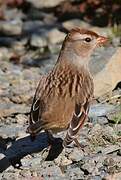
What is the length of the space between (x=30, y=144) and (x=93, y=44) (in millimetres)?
1434

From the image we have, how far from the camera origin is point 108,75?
10234 mm

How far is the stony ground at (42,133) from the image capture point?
8.02 meters

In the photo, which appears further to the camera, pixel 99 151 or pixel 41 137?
pixel 41 137

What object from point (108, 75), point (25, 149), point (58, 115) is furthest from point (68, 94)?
point (108, 75)

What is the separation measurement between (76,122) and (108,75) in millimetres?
2241

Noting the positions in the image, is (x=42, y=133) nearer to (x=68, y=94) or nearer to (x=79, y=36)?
(x=68, y=94)

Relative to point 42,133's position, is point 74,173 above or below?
above

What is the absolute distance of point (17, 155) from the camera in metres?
8.63

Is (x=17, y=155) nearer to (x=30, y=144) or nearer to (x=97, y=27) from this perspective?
(x=30, y=144)

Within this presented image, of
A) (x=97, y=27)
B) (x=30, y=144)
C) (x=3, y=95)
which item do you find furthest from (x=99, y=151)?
(x=97, y=27)

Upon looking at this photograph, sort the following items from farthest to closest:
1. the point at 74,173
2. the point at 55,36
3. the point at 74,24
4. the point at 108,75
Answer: the point at 74,24 < the point at 55,36 < the point at 108,75 < the point at 74,173

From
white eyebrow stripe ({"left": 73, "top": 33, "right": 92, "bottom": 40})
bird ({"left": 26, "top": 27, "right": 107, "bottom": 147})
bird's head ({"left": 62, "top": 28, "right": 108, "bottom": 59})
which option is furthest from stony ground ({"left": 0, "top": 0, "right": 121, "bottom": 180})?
→ white eyebrow stripe ({"left": 73, "top": 33, "right": 92, "bottom": 40})

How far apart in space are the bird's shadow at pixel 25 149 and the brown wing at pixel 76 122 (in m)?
0.54

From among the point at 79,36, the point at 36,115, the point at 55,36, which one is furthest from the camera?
the point at 55,36
